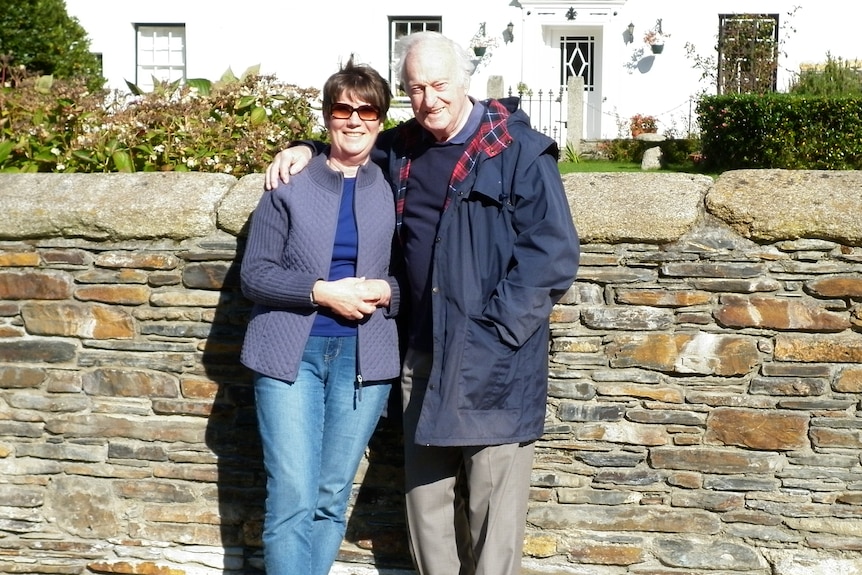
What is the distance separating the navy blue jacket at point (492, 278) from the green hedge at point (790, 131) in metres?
7.85

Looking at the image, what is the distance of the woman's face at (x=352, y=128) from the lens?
3.13 metres

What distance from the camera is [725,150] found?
11.7m

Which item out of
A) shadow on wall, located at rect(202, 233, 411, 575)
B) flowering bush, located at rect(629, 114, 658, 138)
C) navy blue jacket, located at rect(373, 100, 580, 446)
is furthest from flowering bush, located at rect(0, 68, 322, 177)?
flowering bush, located at rect(629, 114, 658, 138)

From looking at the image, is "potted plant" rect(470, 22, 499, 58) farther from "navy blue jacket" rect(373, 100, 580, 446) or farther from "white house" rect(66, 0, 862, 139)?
"navy blue jacket" rect(373, 100, 580, 446)

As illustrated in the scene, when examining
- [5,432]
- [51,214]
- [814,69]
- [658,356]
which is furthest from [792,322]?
[814,69]

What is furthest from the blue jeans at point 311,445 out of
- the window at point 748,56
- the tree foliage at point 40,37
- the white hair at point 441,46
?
the window at point 748,56

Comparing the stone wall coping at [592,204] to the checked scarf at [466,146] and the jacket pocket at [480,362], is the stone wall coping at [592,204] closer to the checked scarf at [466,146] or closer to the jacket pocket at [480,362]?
the checked scarf at [466,146]

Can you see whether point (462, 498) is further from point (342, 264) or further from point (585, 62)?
point (585, 62)

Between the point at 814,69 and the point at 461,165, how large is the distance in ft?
41.8

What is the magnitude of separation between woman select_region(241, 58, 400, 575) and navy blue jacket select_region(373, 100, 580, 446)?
262mm

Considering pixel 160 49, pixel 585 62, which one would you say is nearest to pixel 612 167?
pixel 585 62

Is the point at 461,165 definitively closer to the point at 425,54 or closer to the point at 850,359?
the point at 425,54

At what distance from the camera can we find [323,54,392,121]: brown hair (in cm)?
313

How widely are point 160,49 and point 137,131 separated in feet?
43.5
